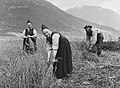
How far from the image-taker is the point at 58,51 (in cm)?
467

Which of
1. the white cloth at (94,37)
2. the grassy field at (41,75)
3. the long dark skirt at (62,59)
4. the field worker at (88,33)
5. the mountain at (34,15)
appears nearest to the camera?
the grassy field at (41,75)

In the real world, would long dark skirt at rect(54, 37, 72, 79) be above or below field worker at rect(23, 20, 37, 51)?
below

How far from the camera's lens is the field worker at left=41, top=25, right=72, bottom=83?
4.50 m

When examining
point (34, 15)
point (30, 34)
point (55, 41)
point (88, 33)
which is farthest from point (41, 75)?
point (34, 15)

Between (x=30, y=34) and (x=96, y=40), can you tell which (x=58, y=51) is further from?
(x=96, y=40)

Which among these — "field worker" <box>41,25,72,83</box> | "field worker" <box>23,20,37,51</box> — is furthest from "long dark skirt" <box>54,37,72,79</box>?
"field worker" <box>23,20,37,51</box>

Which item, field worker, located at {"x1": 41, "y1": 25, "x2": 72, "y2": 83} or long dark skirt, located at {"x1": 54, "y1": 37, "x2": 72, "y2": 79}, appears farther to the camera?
long dark skirt, located at {"x1": 54, "y1": 37, "x2": 72, "y2": 79}

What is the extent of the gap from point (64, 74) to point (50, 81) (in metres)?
1.06

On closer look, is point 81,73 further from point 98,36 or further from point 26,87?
point 98,36

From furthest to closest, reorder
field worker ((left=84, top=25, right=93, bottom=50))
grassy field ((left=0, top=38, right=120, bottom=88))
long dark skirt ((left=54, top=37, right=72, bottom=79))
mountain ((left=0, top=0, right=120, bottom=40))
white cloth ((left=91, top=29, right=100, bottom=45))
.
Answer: mountain ((left=0, top=0, right=120, bottom=40)) → white cloth ((left=91, top=29, right=100, bottom=45)) → field worker ((left=84, top=25, right=93, bottom=50)) → long dark skirt ((left=54, top=37, right=72, bottom=79)) → grassy field ((left=0, top=38, right=120, bottom=88))

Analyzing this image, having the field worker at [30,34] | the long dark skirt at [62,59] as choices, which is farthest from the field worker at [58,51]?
the field worker at [30,34]

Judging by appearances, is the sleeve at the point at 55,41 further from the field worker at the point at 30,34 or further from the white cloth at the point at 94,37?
the white cloth at the point at 94,37

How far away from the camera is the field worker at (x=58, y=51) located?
450 centimetres

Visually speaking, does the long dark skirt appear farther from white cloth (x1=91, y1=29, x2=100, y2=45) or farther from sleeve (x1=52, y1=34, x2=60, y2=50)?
white cloth (x1=91, y1=29, x2=100, y2=45)
